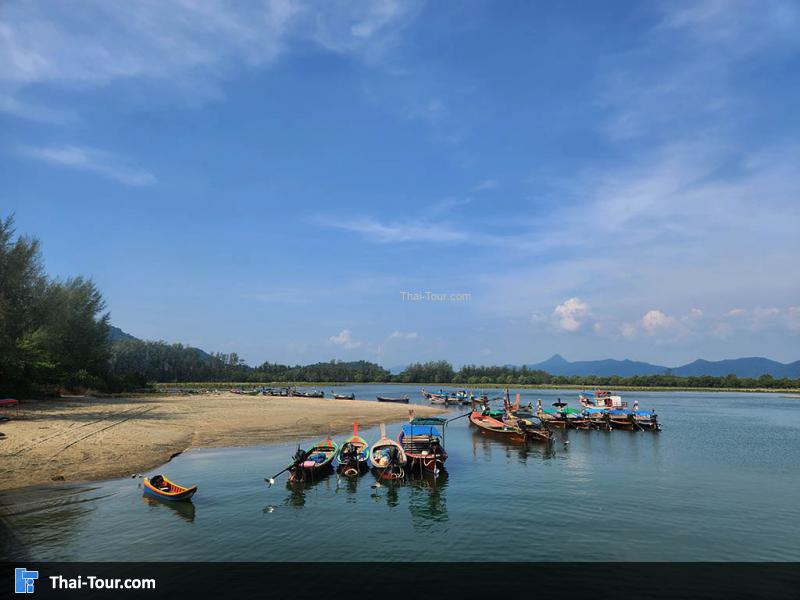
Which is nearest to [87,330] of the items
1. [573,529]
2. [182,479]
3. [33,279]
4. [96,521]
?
[33,279]

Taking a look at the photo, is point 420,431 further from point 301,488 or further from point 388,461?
point 301,488

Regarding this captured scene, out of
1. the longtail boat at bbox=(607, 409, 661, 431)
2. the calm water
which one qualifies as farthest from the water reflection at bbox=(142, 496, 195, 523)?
the longtail boat at bbox=(607, 409, 661, 431)

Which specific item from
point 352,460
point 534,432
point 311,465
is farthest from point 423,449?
point 534,432

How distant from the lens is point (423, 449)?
33.3 metres

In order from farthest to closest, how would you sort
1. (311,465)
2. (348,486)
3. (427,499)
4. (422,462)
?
(422,462)
(311,465)
(348,486)
(427,499)

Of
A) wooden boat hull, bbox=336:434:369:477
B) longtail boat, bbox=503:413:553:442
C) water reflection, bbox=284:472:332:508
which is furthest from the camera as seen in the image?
longtail boat, bbox=503:413:553:442

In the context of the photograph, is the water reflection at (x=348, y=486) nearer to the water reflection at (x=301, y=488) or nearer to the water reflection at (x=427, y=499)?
the water reflection at (x=301, y=488)

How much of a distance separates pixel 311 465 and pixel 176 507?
8.25m

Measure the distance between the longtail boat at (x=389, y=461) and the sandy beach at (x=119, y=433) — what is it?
46.0 feet
